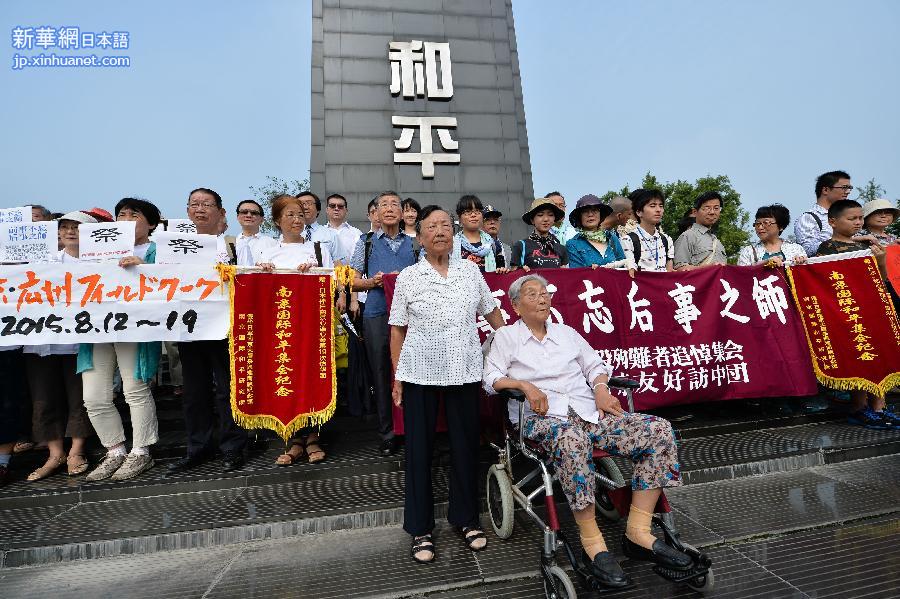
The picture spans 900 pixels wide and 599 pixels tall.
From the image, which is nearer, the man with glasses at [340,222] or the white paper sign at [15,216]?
the white paper sign at [15,216]

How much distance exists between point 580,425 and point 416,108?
9.65 m

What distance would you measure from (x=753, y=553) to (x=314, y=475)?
2.71 metres

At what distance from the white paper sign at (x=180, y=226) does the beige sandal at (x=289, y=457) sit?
1845 mm

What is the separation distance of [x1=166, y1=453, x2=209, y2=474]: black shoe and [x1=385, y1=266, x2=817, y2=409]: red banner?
241 centimetres

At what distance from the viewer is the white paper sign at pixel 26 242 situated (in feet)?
11.3

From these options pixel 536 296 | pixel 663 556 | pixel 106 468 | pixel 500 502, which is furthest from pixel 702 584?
pixel 106 468

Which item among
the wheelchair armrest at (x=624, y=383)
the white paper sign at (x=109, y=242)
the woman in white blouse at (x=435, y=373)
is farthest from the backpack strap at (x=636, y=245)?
the white paper sign at (x=109, y=242)

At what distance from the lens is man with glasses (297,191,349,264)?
4.29m

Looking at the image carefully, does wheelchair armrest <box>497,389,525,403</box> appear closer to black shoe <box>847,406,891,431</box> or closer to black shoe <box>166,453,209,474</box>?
black shoe <box>166,453,209,474</box>

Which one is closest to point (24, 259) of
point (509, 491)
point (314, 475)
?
point (314, 475)

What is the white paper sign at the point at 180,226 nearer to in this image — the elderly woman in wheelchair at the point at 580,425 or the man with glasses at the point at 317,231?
the man with glasses at the point at 317,231

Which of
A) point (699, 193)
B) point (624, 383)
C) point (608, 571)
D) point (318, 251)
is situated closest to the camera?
point (608, 571)

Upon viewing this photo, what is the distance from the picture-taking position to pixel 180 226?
346cm

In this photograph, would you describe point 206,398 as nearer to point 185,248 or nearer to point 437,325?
point 185,248
